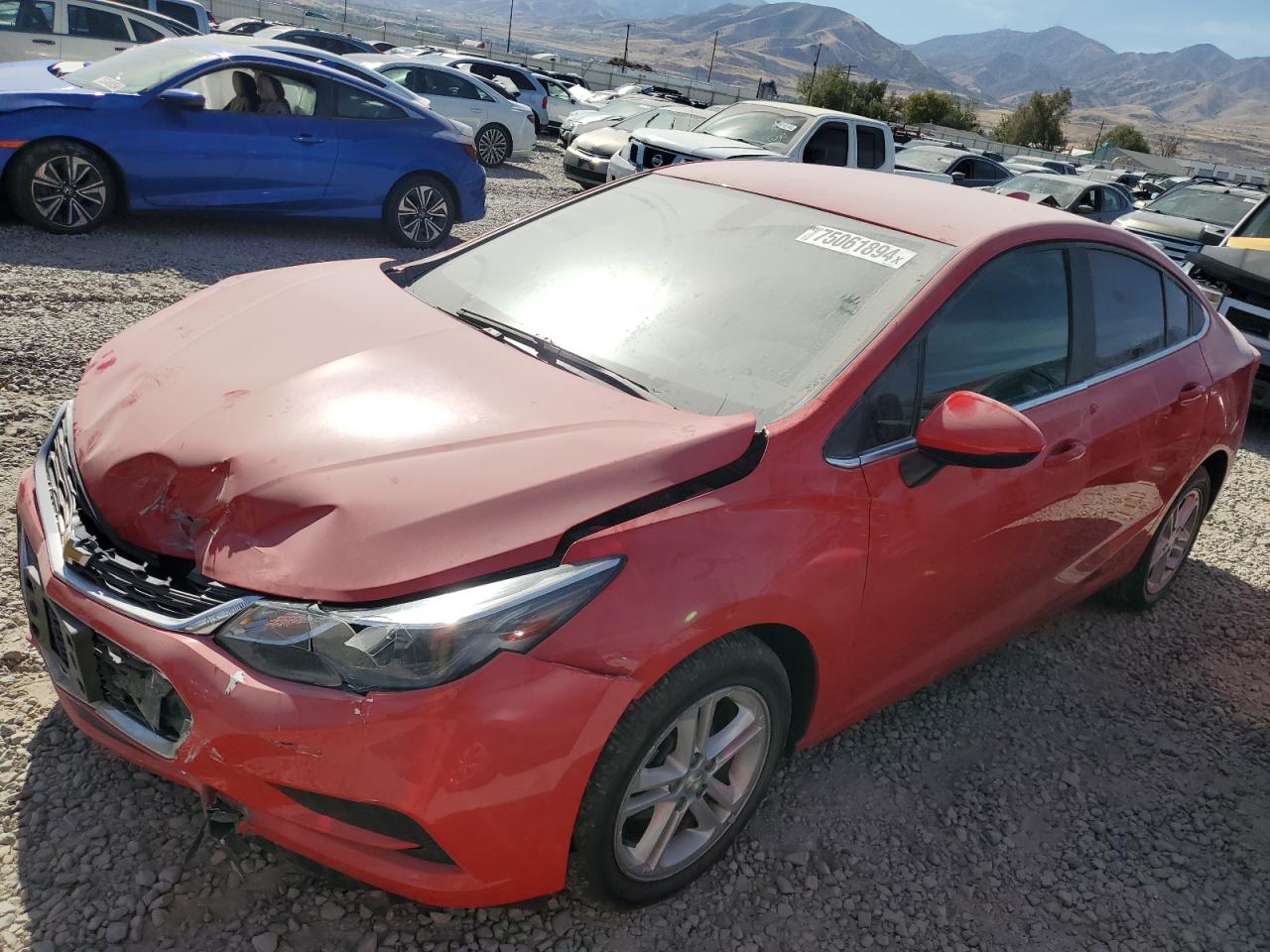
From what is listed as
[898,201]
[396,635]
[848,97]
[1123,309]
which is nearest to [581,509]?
[396,635]

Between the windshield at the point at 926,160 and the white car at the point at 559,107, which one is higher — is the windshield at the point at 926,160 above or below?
above

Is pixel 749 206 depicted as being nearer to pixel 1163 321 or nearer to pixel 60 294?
pixel 1163 321

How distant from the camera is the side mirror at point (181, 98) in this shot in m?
7.36

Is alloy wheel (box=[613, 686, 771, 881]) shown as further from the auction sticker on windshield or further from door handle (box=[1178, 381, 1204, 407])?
door handle (box=[1178, 381, 1204, 407])

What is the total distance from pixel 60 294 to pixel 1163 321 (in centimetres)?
603

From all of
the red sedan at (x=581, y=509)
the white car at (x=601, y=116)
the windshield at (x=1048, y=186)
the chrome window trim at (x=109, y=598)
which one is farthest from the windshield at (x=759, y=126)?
the chrome window trim at (x=109, y=598)

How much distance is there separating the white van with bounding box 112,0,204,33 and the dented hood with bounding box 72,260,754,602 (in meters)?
17.7

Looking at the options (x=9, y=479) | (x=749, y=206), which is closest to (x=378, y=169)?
(x=9, y=479)

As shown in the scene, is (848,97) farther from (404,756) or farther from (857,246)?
(404,756)

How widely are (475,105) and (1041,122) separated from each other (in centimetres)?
7886

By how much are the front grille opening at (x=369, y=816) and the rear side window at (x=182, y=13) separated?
19465mm

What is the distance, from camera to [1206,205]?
13.7 metres

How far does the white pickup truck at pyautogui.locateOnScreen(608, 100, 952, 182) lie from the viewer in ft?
37.9

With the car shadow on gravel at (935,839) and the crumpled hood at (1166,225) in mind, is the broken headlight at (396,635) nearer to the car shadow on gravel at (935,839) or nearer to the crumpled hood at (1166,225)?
the car shadow on gravel at (935,839)
